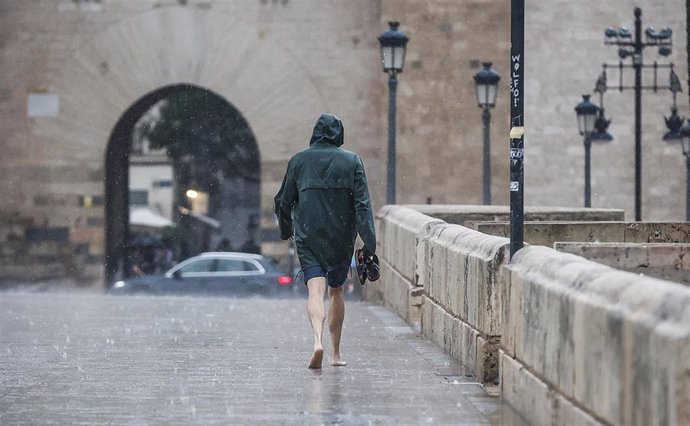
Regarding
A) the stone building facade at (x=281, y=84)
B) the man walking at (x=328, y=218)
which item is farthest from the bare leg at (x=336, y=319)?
the stone building facade at (x=281, y=84)

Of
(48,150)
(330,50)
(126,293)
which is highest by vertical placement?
(330,50)

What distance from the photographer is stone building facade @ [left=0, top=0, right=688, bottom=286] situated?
27.1 m

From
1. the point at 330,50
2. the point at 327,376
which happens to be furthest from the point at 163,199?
the point at 327,376

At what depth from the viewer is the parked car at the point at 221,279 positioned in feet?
80.2

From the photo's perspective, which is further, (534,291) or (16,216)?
(16,216)

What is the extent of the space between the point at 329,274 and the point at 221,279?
662 inches

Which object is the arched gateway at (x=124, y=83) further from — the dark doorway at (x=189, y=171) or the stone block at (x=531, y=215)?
the stone block at (x=531, y=215)

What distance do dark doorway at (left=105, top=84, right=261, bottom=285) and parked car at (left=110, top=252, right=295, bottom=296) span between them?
2812 mm

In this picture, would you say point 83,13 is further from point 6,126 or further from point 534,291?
point 534,291

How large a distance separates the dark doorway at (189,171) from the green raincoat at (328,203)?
19172mm

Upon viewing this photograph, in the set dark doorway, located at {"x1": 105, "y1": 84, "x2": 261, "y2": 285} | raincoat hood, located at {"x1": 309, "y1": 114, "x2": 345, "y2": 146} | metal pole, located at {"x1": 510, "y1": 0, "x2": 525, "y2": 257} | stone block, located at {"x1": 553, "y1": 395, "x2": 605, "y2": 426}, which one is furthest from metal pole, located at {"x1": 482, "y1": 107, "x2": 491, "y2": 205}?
stone block, located at {"x1": 553, "y1": 395, "x2": 605, "y2": 426}

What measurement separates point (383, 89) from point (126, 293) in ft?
20.2

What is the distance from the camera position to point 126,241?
30.2 m

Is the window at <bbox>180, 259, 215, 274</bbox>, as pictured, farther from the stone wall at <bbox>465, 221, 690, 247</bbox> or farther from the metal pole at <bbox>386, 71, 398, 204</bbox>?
the stone wall at <bbox>465, 221, 690, 247</bbox>
